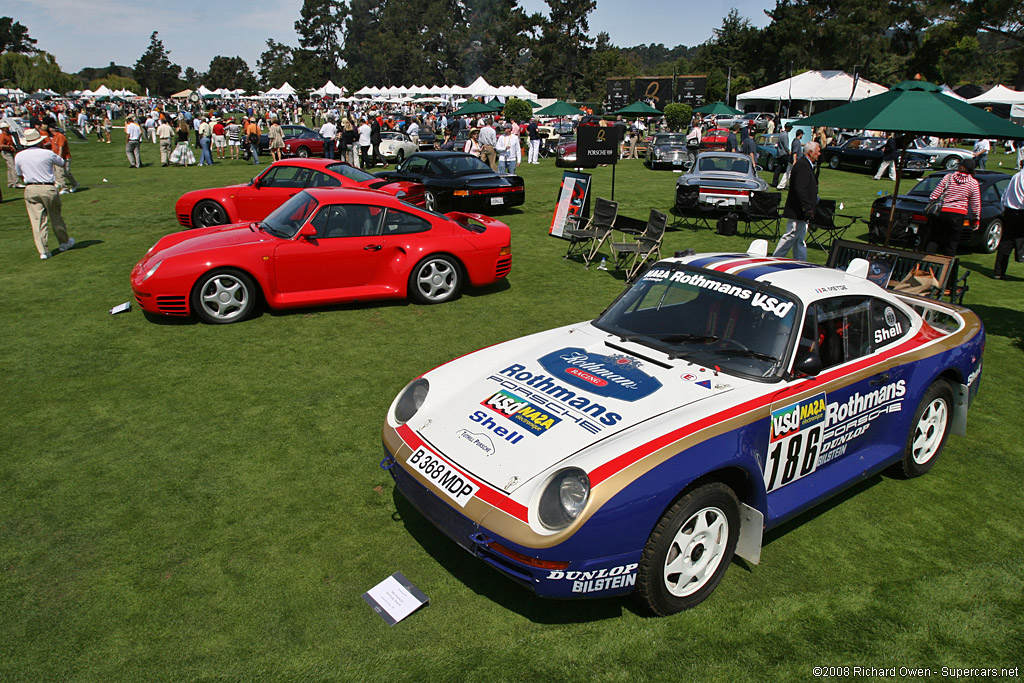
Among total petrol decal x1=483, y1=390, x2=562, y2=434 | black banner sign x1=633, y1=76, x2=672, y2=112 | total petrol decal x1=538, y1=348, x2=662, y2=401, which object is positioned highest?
black banner sign x1=633, y1=76, x2=672, y2=112

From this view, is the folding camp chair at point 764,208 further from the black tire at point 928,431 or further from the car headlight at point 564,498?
the car headlight at point 564,498

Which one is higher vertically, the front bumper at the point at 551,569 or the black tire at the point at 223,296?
the black tire at the point at 223,296

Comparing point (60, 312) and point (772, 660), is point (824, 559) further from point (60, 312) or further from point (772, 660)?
point (60, 312)

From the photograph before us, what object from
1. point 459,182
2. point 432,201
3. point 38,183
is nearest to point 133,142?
point 38,183

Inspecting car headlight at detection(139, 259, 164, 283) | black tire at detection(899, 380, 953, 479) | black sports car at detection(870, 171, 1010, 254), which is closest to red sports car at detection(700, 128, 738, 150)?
black sports car at detection(870, 171, 1010, 254)

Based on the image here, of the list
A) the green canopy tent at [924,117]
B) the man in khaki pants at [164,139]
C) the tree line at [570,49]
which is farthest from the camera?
the tree line at [570,49]

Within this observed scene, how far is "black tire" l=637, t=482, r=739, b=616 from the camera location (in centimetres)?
326

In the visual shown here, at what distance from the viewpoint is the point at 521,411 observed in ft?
12.3

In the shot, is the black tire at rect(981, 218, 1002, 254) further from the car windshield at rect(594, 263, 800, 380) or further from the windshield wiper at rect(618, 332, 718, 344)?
the windshield wiper at rect(618, 332, 718, 344)

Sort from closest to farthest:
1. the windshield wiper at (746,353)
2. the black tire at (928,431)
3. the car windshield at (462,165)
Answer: the windshield wiper at (746,353), the black tire at (928,431), the car windshield at (462,165)

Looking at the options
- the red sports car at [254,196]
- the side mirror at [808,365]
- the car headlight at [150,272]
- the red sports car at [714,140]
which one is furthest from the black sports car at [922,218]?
the red sports car at [714,140]

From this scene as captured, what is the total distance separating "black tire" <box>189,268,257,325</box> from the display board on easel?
22.3ft

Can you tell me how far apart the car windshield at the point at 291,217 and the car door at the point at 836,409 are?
600cm

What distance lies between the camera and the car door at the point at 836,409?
3840 mm
